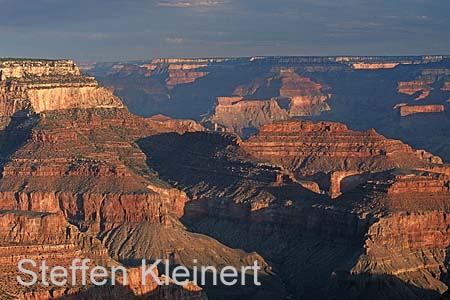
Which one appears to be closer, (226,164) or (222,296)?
(222,296)

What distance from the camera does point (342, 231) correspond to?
11306 centimetres

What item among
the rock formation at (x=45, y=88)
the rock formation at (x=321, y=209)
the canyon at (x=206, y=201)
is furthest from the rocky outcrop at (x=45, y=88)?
the rock formation at (x=321, y=209)

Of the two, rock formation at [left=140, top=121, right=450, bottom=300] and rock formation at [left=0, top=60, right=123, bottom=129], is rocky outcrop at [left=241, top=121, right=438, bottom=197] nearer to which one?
rock formation at [left=140, top=121, right=450, bottom=300]

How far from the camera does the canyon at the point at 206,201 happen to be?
10050 cm

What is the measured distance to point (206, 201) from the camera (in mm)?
130125

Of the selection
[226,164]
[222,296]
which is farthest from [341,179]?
[222,296]

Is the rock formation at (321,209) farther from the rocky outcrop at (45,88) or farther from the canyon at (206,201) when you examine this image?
the rocky outcrop at (45,88)

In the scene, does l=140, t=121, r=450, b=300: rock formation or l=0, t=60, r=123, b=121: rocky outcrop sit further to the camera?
l=0, t=60, r=123, b=121: rocky outcrop

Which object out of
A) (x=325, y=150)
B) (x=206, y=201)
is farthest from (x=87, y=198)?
(x=325, y=150)

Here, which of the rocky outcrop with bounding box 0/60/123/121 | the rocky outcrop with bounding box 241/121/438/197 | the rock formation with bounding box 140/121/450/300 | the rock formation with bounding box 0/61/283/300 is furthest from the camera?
the rocky outcrop with bounding box 241/121/438/197

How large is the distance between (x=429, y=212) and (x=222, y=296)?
21.0 metres

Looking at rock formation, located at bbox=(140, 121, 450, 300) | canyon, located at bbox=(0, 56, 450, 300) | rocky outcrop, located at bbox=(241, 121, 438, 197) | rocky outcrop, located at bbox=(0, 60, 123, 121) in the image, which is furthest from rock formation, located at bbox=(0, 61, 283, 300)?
rocky outcrop, located at bbox=(241, 121, 438, 197)

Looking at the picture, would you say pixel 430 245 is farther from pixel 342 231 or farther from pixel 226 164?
pixel 226 164

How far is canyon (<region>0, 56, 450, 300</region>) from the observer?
10050 cm
